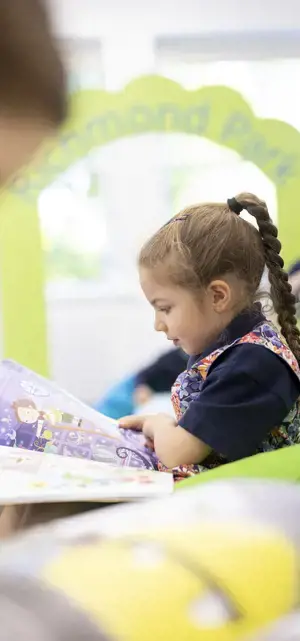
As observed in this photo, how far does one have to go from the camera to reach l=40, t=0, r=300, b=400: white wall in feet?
4.41

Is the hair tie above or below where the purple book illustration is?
above

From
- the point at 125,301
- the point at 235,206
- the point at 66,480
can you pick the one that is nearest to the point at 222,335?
the point at 235,206

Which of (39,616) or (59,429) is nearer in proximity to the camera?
(39,616)

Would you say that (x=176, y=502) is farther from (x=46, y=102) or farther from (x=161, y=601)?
(x=46, y=102)

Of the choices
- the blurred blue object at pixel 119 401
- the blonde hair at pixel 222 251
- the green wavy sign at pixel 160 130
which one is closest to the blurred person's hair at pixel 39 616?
the blonde hair at pixel 222 251

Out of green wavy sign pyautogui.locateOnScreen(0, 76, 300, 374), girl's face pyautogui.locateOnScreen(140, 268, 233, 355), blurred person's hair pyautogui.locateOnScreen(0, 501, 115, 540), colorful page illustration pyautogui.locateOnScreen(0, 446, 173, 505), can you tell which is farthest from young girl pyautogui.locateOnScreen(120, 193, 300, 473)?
green wavy sign pyautogui.locateOnScreen(0, 76, 300, 374)

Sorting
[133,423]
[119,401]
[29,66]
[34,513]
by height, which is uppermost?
[29,66]

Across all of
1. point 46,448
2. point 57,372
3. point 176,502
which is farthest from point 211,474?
point 57,372

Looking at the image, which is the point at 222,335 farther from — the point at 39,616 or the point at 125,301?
the point at 125,301

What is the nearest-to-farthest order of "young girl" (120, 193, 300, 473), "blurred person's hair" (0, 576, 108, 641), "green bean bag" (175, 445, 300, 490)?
1. "blurred person's hair" (0, 576, 108, 641)
2. "green bean bag" (175, 445, 300, 490)
3. "young girl" (120, 193, 300, 473)

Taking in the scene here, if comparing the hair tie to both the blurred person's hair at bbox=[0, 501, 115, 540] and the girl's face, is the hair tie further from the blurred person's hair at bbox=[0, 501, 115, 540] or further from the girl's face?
the blurred person's hair at bbox=[0, 501, 115, 540]

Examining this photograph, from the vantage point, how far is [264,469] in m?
0.47

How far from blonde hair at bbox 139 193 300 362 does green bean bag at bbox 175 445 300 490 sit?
268 millimetres

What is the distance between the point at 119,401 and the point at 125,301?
268 mm
